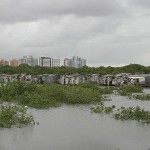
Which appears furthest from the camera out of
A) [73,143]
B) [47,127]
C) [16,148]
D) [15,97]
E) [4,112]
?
[15,97]

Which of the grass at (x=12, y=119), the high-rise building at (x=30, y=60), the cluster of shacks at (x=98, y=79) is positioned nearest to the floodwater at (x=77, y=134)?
the grass at (x=12, y=119)

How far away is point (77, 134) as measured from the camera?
16.6 metres

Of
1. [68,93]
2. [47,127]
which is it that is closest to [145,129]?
[47,127]

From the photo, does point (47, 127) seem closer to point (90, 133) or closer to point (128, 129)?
point (90, 133)

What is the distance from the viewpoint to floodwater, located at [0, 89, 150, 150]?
→ 14.4 m

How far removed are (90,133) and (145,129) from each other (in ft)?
9.74

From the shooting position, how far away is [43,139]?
1547cm

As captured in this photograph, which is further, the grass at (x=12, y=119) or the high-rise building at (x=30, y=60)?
the high-rise building at (x=30, y=60)

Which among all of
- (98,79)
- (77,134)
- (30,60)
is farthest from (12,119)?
(30,60)

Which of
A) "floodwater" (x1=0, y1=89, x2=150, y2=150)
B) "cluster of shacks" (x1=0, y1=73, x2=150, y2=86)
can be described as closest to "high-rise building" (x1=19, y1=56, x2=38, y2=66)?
"cluster of shacks" (x1=0, y1=73, x2=150, y2=86)

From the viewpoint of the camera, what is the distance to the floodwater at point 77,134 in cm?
1441

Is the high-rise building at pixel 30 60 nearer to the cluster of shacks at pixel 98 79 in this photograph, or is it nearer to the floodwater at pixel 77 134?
the cluster of shacks at pixel 98 79

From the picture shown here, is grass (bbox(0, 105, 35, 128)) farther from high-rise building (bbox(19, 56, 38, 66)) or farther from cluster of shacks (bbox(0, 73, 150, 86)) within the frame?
high-rise building (bbox(19, 56, 38, 66))

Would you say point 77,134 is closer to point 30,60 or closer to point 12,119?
point 12,119
